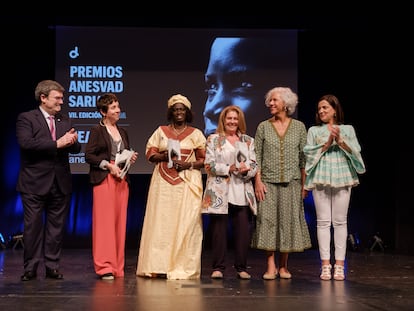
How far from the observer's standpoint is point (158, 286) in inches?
167

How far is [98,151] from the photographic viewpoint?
4.73 m

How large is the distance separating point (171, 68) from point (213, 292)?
163 inches

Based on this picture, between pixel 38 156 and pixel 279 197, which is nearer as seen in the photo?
pixel 38 156

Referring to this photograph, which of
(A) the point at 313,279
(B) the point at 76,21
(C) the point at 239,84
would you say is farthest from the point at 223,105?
(A) the point at 313,279

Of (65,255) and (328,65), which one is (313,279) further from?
(328,65)

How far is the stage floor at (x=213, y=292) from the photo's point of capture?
11.4ft

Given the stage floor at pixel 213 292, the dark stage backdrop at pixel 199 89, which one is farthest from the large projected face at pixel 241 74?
the stage floor at pixel 213 292

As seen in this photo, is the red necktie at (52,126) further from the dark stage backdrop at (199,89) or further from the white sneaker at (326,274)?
the dark stage backdrop at (199,89)

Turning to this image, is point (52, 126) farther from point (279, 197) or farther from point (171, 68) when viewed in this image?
point (171, 68)

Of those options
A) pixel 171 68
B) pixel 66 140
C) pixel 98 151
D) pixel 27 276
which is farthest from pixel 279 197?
pixel 171 68

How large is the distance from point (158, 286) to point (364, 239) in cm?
434

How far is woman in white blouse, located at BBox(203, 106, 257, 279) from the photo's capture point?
4566 millimetres

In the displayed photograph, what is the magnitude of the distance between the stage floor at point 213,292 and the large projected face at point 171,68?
8.31 ft

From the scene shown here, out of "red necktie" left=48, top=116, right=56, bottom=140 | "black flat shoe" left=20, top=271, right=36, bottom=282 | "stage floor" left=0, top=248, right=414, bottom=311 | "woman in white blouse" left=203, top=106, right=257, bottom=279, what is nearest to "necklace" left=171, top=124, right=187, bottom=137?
"woman in white blouse" left=203, top=106, right=257, bottom=279
